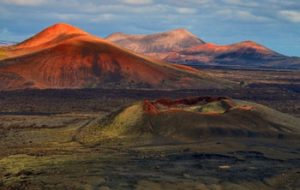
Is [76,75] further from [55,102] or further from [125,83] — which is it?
[55,102]

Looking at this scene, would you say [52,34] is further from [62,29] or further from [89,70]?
[89,70]

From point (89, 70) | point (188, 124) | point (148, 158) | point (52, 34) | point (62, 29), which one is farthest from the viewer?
point (62, 29)

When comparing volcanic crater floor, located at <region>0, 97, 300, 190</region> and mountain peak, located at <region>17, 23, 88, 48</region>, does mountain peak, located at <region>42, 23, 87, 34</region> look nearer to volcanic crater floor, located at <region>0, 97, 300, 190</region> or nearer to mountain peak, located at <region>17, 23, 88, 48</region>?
mountain peak, located at <region>17, 23, 88, 48</region>

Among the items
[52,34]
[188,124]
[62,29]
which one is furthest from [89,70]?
[188,124]

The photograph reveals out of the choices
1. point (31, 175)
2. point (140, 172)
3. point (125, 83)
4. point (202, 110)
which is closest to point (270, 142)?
point (202, 110)

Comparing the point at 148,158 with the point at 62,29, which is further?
the point at 62,29
